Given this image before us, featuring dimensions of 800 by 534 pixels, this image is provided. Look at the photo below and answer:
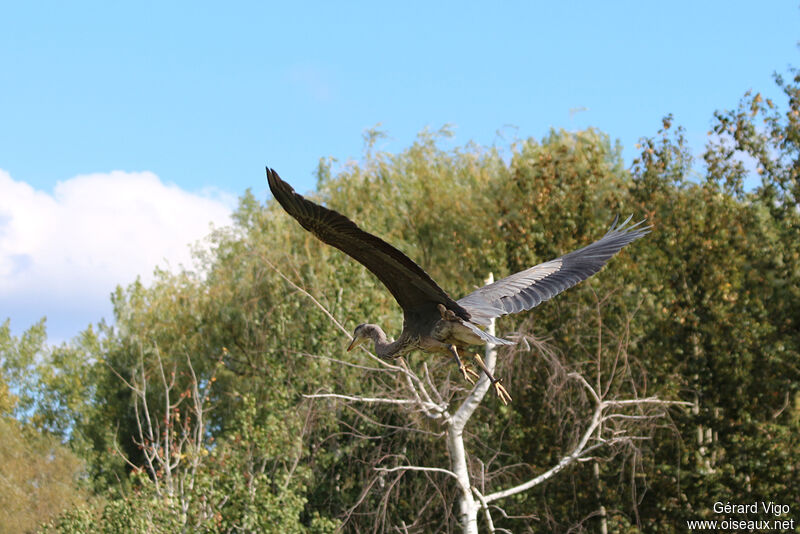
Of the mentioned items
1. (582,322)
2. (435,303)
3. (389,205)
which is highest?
(389,205)

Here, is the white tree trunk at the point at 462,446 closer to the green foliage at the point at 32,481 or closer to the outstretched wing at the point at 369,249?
the outstretched wing at the point at 369,249

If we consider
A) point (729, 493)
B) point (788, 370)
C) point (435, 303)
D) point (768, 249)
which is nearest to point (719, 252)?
point (768, 249)

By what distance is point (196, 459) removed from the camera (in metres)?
14.1

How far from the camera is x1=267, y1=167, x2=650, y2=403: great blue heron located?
6465 mm

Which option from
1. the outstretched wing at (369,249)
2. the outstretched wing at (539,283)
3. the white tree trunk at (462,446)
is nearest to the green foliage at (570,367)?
the white tree trunk at (462,446)

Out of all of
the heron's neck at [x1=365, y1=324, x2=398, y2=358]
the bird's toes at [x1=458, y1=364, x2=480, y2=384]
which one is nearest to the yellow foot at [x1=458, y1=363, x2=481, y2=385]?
the bird's toes at [x1=458, y1=364, x2=480, y2=384]

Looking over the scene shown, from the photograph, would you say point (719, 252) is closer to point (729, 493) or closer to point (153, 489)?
point (729, 493)

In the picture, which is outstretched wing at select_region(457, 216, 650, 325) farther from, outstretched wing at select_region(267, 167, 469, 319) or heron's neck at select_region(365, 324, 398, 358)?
heron's neck at select_region(365, 324, 398, 358)

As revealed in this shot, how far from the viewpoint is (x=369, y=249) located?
6852 mm

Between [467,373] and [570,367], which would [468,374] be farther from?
[570,367]

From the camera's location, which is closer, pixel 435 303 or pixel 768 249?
pixel 435 303

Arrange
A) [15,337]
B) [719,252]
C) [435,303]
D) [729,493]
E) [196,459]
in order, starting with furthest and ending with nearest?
[15,337] → [719,252] → [729,493] → [196,459] → [435,303]

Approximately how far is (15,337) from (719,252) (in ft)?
76.6

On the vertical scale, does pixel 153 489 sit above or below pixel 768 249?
below
